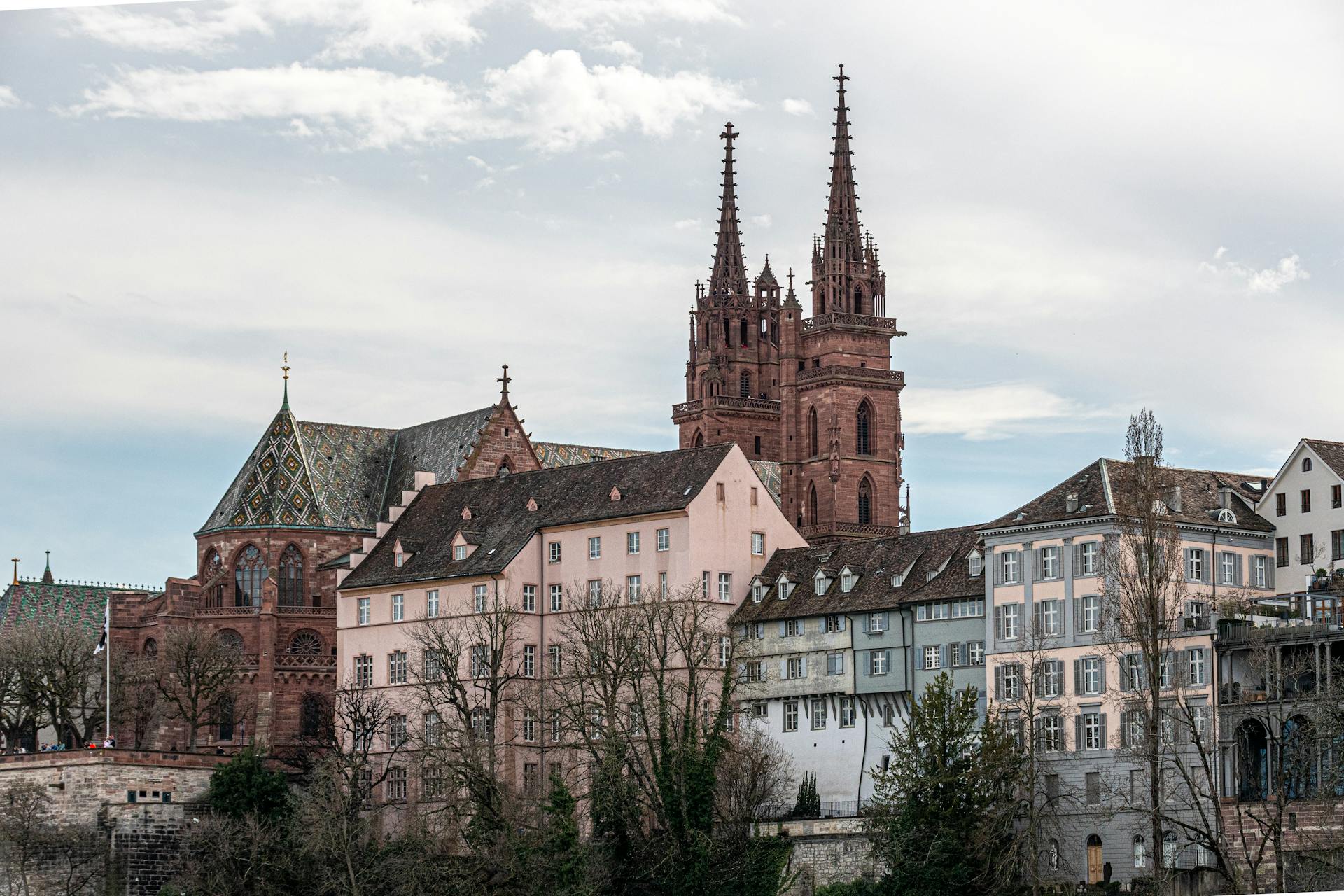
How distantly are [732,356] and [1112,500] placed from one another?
258ft

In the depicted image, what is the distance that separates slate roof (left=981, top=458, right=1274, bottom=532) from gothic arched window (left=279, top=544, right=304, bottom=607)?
36662 mm

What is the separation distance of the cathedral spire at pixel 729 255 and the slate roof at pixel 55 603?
1966 inches

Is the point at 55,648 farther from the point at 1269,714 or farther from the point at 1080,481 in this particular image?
the point at 1269,714

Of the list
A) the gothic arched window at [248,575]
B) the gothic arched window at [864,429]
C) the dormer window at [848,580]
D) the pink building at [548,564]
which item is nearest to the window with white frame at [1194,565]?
the dormer window at [848,580]

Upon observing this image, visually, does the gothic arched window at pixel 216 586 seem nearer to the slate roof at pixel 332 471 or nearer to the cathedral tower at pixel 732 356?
the slate roof at pixel 332 471

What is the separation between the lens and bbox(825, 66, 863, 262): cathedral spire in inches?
6250

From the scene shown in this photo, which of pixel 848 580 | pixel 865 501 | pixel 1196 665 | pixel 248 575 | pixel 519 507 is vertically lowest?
pixel 1196 665

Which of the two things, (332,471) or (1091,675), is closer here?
(1091,675)

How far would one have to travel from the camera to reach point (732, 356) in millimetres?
169250

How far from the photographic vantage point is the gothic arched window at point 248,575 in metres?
121

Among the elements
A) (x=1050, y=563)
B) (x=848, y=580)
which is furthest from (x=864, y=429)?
(x=1050, y=563)

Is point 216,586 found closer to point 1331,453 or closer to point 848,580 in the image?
point 848,580

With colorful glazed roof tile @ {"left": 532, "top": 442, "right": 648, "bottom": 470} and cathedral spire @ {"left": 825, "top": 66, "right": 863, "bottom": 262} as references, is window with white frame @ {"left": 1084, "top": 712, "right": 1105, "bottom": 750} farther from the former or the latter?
cathedral spire @ {"left": 825, "top": 66, "right": 863, "bottom": 262}

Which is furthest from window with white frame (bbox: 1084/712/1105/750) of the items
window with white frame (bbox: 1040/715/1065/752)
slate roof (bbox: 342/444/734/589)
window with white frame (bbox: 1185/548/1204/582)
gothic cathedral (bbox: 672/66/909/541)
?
gothic cathedral (bbox: 672/66/909/541)
